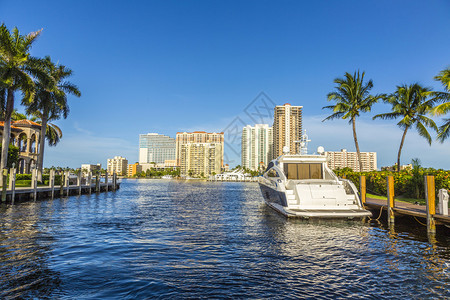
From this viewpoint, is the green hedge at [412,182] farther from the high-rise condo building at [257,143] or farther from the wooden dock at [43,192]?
the high-rise condo building at [257,143]

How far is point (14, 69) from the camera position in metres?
26.0

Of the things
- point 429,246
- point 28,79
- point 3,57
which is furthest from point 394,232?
point 3,57

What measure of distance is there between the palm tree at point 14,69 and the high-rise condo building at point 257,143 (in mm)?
136267

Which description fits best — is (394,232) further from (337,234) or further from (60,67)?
(60,67)

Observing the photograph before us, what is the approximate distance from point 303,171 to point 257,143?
520 ft

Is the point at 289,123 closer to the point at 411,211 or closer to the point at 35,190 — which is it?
the point at 411,211

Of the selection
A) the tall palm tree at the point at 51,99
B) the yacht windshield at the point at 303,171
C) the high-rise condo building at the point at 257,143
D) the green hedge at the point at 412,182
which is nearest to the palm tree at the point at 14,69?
the tall palm tree at the point at 51,99

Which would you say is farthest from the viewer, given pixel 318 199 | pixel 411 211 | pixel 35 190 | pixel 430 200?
pixel 35 190

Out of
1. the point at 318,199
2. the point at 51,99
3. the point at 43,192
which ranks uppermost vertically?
the point at 51,99

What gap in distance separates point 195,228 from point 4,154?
21363 millimetres

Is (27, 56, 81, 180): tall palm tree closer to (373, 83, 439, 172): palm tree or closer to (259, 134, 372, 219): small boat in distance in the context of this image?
(259, 134, 372, 219): small boat in distance

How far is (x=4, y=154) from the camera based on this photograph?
24781 mm

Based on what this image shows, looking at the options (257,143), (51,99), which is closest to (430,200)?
(51,99)

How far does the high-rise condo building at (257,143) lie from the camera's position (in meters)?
168
